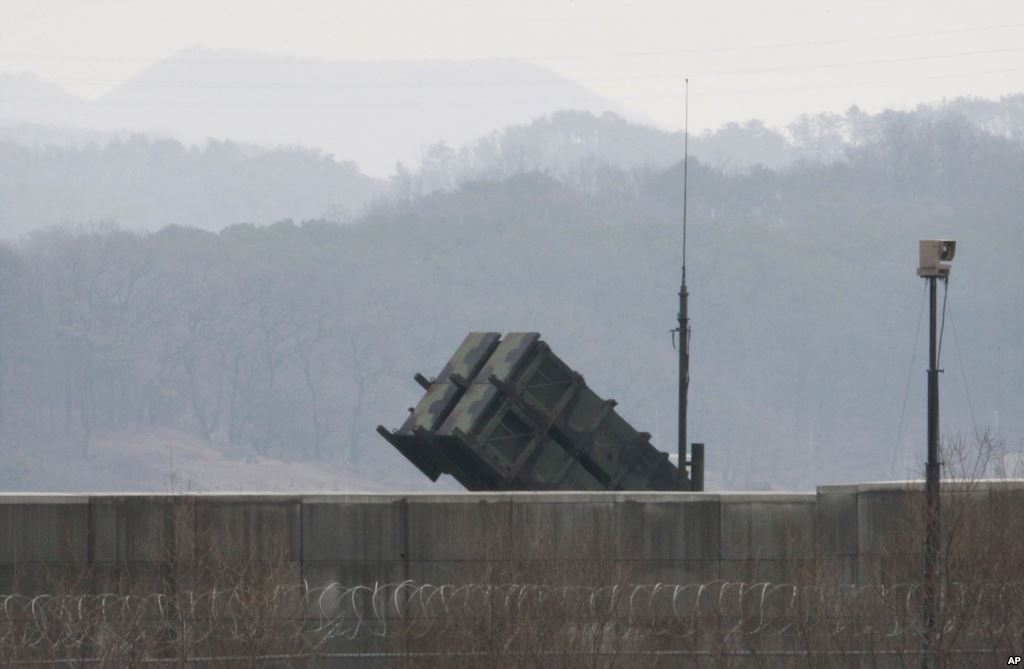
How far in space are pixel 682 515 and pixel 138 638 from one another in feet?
22.9

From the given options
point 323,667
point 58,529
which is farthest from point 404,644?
point 58,529

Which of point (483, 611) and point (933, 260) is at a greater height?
point (933, 260)

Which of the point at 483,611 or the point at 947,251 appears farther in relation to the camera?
the point at 483,611

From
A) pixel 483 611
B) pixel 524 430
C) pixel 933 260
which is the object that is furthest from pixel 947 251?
pixel 524 430

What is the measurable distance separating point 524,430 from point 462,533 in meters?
5.34

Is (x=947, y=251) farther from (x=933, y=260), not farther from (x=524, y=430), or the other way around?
(x=524, y=430)

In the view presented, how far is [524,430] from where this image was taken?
30.3 meters

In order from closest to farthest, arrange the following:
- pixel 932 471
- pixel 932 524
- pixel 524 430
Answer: pixel 932 471 → pixel 932 524 → pixel 524 430

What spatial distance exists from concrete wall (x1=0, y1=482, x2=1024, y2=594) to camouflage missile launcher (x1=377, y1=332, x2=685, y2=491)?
462 centimetres

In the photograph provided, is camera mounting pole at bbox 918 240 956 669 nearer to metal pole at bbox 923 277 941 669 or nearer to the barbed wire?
metal pole at bbox 923 277 941 669

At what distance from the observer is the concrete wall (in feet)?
81.3

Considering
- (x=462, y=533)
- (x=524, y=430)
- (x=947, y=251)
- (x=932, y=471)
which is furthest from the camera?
(x=524, y=430)

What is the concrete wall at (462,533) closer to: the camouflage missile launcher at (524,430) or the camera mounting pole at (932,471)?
the camera mounting pole at (932,471)

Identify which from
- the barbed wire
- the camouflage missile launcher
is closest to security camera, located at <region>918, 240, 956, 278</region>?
the barbed wire
